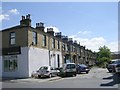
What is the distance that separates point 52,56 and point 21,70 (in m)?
9.35

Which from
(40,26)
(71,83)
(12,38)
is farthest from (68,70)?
(71,83)

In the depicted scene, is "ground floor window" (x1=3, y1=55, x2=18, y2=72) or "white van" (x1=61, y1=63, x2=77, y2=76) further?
"ground floor window" (x1=3, y1=55, x2=18, y2=72)

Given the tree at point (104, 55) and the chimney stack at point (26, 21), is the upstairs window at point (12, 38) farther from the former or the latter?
the tree at point (104, 55)

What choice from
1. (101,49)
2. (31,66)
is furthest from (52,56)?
(101,49)

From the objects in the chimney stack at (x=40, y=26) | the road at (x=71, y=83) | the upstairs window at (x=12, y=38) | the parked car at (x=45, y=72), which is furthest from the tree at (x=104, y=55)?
the road at (x=71, y=83)

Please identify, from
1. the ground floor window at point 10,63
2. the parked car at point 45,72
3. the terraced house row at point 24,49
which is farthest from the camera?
the ground floor window at point 10,63

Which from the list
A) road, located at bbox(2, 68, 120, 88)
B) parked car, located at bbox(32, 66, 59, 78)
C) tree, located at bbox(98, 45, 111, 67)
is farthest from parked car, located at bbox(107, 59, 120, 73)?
tree, located at bbox(98, 45, 111, 67)

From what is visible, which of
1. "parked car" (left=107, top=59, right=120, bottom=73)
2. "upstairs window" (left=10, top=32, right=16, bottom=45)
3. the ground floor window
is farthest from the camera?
"upstairs window" (left=10, top=32, right=16, bottom=45)

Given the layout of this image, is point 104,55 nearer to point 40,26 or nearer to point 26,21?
point 40,26

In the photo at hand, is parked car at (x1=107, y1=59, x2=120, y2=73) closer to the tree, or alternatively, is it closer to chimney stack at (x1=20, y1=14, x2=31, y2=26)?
chimney stack at (x1=20, y1=14, x2=31, y2=26)

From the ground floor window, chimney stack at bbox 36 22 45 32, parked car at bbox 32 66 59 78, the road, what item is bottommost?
the road

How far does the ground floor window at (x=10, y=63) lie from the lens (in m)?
34.5

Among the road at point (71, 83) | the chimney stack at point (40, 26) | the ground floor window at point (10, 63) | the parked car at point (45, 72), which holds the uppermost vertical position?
the chimney stack at point (40, 26)

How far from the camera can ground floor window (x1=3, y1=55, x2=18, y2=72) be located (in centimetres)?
3450
